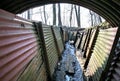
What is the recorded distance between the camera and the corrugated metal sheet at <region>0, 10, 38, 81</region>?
118 inches

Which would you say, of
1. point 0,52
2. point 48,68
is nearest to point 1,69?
point 0,52

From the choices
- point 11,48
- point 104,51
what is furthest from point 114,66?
point 11,48

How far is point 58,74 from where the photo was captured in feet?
27.2

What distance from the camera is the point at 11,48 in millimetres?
3430

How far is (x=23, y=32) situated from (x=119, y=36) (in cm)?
210

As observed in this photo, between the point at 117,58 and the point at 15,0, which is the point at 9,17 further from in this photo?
the point at 15,0

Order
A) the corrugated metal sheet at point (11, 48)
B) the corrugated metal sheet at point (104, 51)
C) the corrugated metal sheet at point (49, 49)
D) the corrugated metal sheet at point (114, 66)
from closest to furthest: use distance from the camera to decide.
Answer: the corrugated metal sheet at point (11, 48) < the corrugated metal sheet at point (114, 66) < the corrugated metal sheet at point (104, 51) < the corrugated metal sheet at point (49, 49)

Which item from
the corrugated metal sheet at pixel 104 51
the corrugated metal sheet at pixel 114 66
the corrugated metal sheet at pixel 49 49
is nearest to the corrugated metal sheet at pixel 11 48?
the corrugated metal sheet at pixel 114 66

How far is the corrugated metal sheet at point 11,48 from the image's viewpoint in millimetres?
3010

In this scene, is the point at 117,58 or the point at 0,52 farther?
the point at 117,58

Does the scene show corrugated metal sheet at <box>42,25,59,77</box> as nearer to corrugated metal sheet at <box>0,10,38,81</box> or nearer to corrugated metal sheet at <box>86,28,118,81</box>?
corrugated metal sheet at <box>86,28,118,81</box>

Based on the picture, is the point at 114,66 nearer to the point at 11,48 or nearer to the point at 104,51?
the point at 104,51

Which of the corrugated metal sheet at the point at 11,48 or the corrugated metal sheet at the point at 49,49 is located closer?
the corrugated metal sheet at the point at 11,48

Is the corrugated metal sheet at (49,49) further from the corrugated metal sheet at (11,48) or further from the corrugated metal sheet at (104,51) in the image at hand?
the corrugated metal sheet at (11,48)
